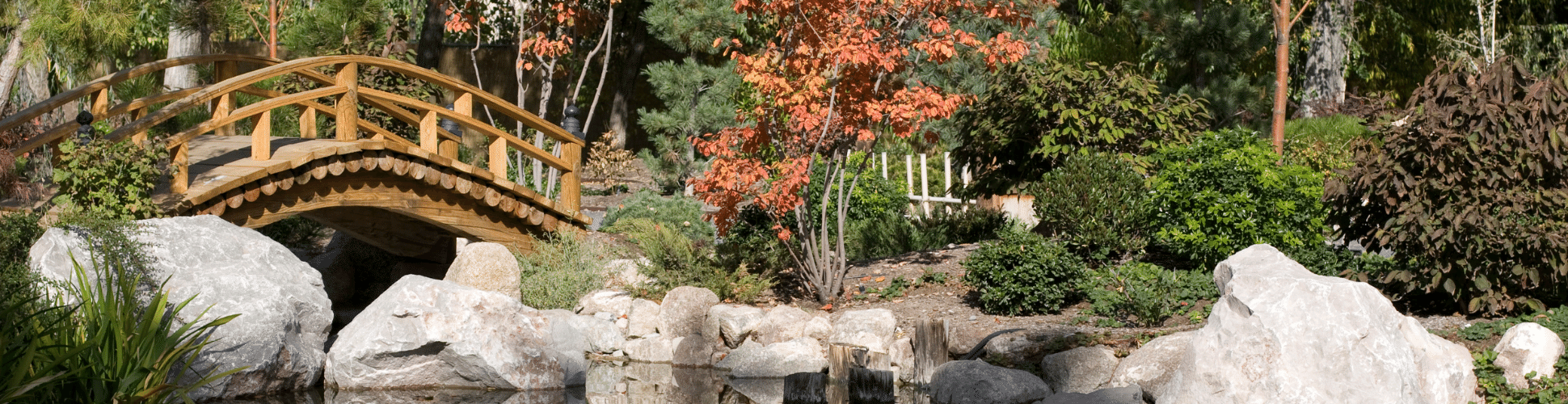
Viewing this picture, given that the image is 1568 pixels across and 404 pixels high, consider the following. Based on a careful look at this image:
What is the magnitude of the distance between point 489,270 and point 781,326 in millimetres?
2676

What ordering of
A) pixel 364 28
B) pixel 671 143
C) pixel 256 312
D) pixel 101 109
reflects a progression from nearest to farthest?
pixel 256 312 < pixel 101 109 < pixel 364 28 < pixel 671 143

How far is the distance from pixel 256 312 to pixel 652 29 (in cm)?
1025

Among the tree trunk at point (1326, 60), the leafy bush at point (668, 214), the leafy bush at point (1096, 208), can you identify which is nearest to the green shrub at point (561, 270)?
the leafy bush at point (668, 214)

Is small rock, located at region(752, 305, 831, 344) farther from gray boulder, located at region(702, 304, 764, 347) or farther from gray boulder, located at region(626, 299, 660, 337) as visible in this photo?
gray boulder, located at region(626, 299, 660, 337)

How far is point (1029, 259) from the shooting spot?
9312mm

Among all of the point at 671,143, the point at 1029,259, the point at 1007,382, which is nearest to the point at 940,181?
the point at 671,143

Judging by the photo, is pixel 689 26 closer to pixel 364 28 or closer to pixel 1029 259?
pixel 364 28

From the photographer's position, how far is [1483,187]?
8.12m

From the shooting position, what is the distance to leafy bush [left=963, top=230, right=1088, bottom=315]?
931 cm

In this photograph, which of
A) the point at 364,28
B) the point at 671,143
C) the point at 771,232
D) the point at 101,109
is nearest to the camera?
the point at 101,109

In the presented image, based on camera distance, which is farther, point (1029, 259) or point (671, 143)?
point (671, 143)

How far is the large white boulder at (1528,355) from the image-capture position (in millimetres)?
7125

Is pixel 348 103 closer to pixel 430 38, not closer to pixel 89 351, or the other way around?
pixel 89 351

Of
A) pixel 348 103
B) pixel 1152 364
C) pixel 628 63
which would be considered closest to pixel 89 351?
pixel 348 103
